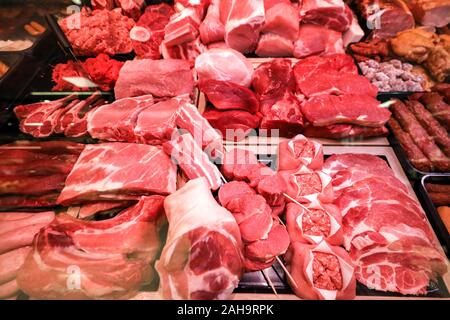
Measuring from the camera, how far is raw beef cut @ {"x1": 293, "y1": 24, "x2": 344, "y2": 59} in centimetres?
319

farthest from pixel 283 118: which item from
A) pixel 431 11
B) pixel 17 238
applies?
pixel 431 11

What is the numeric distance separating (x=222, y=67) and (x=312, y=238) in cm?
169

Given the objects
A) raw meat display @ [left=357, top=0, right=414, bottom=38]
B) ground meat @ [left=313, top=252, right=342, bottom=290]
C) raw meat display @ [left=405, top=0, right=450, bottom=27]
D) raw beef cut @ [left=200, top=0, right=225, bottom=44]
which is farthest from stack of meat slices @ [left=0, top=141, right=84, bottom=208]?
raw meat display @ [left=405, top=0, right=450, bottom=27]

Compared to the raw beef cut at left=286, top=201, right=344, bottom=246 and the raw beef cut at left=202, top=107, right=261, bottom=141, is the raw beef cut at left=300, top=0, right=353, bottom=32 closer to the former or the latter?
the raw beef cut at left=202, top=107, right=261, bottom=141

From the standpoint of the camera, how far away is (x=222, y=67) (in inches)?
104

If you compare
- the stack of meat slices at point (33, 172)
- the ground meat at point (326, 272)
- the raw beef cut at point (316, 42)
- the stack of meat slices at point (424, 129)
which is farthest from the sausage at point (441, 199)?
the stack of meat slices at point (33, 172)

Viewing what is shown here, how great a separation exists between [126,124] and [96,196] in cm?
66

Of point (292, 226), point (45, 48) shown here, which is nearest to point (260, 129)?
point (292, 226)

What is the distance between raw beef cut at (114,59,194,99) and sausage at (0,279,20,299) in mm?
A: 1768

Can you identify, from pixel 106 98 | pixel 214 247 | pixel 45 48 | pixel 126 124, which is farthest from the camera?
pixel 45 48

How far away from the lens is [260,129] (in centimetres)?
267

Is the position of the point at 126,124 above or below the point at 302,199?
above

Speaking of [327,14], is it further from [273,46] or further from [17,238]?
[17,238]

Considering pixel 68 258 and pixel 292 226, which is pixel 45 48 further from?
pixel 292 226
